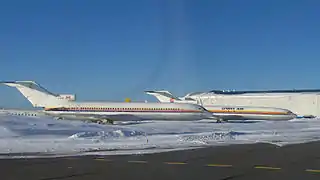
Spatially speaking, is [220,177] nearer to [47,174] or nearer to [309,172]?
[309,172]

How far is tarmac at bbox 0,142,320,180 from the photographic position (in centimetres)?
1094

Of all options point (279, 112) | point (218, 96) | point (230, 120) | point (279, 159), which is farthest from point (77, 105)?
point (218, 96)

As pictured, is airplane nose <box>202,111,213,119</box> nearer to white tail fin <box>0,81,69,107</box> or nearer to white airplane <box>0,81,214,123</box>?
white airplane <box>0,81,214,123</box>

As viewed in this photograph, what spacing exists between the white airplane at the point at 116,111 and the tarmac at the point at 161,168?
3655 cm

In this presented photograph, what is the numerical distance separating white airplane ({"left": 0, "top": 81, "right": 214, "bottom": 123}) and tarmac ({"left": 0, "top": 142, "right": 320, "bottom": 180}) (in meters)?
36.5

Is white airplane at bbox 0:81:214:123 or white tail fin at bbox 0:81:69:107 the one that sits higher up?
white tail fin at bbox 0:81:69:107

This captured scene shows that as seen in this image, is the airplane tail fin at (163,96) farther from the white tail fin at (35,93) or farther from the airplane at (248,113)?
the white tail fin at (35,93)

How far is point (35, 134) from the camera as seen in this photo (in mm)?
27062

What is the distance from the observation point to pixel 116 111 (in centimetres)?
5291

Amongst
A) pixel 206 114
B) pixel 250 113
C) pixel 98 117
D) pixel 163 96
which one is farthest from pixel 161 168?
pixel 163 96

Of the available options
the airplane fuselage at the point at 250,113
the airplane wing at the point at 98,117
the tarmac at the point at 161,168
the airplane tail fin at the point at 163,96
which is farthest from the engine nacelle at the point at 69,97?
the tarmac at the point at 161,168

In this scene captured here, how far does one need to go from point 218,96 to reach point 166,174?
93.1 m

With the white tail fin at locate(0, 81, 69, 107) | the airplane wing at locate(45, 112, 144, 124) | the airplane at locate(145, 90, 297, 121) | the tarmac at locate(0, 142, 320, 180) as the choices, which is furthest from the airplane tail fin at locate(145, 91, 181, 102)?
the tarmac at locate(0, 142, 320, 180)

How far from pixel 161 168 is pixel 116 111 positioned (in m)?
40.6
